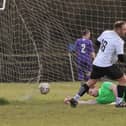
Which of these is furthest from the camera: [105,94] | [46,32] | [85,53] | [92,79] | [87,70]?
[87,70]

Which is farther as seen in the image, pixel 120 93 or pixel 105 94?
pixel 105 94

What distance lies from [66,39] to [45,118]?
466 inches

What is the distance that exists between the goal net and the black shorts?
19.5 ft

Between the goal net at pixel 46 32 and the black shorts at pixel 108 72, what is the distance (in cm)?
595

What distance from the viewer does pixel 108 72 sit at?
13.3 meters

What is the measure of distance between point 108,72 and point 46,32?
773cm

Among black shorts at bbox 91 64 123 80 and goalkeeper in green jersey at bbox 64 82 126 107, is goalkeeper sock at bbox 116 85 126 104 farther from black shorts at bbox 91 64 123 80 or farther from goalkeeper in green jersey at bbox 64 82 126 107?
goalkeeper in green jersey at bbox 64 82 126 107

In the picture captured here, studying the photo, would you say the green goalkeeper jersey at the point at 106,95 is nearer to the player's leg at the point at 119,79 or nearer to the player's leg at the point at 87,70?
the player's leg at the point at 119,79

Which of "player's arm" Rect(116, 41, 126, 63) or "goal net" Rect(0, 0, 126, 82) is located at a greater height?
"player's arm" Rect(116, 41, 126, 63)

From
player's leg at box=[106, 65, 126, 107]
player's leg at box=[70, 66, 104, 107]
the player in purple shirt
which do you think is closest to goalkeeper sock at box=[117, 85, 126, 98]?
player's leg at box=[106, 65, 126, 107]

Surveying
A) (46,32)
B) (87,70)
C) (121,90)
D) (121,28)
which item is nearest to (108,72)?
(121,90)

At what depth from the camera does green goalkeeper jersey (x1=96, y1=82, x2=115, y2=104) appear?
14.1 metres

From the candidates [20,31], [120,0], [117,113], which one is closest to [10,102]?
[117,113]

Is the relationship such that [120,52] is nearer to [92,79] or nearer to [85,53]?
[92,79]
